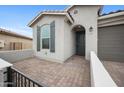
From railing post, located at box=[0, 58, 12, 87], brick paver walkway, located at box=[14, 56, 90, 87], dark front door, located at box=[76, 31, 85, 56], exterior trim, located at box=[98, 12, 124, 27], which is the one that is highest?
exterior trim, located at box=[98, 12, 124, 27]

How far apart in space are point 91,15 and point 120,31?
197cm

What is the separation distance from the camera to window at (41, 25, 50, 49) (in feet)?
22.3

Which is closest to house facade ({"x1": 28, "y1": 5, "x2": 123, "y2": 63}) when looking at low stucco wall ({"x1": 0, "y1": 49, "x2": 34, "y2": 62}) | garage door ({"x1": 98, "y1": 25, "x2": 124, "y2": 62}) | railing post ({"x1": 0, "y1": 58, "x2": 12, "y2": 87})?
garage door ({"x1": 98, "y1": 25, "x2": 124, "y2": 62})

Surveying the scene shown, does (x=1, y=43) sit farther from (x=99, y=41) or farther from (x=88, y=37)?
(x=99, y=41)

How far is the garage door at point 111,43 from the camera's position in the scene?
646 cm

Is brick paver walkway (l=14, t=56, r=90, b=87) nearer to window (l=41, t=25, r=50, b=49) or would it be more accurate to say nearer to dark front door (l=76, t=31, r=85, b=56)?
window (l=41, t=25, r=50, b=49)

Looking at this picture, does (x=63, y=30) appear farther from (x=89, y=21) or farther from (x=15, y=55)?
(x=15, y=55)

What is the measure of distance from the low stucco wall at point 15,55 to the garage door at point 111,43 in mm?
4772

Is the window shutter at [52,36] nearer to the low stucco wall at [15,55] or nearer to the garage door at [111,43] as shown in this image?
the low stucco wall at [15,55]

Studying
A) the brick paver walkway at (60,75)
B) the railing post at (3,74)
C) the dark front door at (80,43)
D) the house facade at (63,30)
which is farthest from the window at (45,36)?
the railing post at (3,74)

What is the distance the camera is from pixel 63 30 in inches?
238
